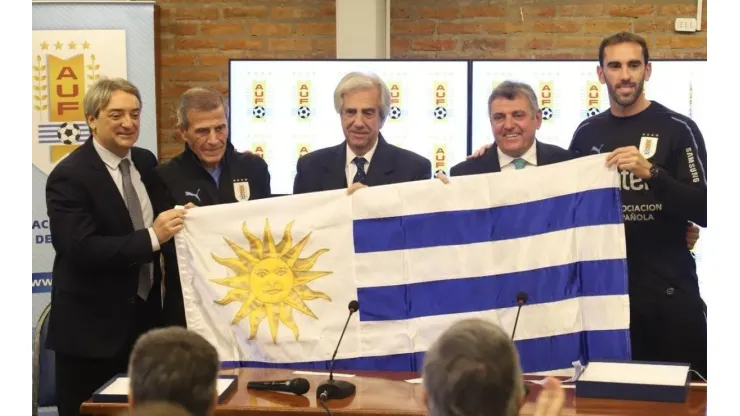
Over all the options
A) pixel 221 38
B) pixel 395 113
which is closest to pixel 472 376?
pixel 395 113

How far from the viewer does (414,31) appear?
22.7 ft

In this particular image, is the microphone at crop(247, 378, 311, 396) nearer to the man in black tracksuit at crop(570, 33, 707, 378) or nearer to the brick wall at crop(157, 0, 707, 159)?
the man in black tracksuit at crop(570, 33, 707, 378)

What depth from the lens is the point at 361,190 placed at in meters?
3.97

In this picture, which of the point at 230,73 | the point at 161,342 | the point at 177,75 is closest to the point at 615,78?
the point at 161,342

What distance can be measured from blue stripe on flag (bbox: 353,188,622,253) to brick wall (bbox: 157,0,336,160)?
3.26 metres

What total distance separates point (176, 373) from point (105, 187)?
6.66 ft

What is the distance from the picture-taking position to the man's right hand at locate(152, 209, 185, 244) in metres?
3.91

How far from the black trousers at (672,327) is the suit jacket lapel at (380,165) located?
1.21 metres

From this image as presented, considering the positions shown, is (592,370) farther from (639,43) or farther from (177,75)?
(177,75)

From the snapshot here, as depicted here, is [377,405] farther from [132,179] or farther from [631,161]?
[132,179]

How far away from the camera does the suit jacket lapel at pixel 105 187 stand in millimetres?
3922

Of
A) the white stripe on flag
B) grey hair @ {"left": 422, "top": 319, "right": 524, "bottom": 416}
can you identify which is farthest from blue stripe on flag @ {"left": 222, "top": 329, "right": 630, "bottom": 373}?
grey hair @ {"left": 422, "top": 319, "right": 524, "bottom": 416}

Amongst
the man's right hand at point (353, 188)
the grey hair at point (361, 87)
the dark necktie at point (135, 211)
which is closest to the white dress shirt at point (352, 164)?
the grey hair at point (361, 87)

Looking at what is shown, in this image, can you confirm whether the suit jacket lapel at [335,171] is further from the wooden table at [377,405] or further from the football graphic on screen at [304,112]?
the football graphic on screen at [304,112]
